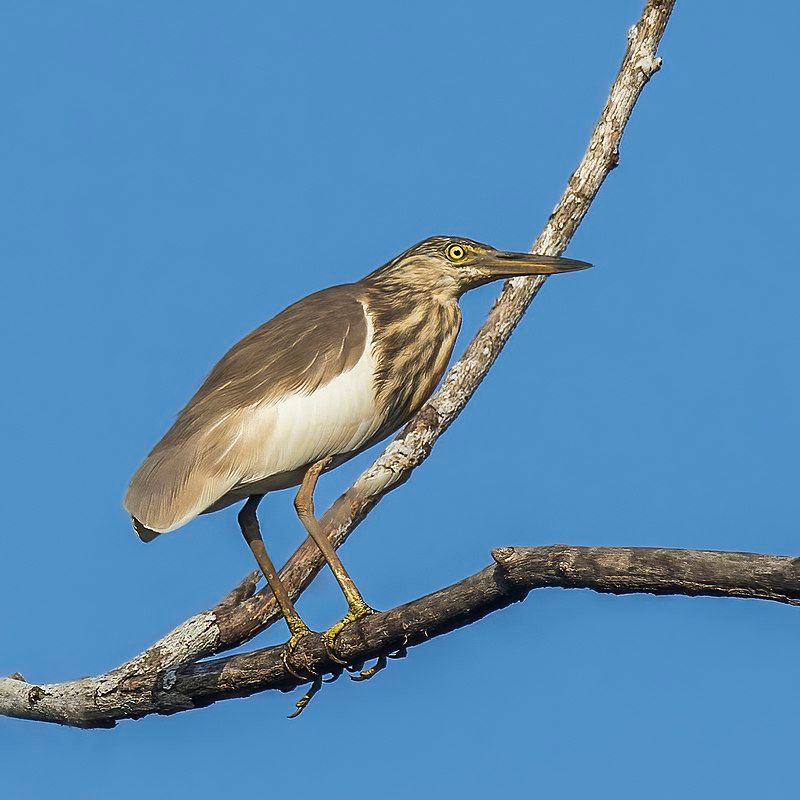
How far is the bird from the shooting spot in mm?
5941

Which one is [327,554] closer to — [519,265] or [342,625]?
[342,625]

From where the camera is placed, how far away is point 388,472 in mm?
7129

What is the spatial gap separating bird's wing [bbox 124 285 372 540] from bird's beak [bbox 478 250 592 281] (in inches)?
29.5

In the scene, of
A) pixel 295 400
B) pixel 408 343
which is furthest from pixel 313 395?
pixel 408 343

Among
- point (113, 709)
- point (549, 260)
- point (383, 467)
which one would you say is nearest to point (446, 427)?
point (383, 467)

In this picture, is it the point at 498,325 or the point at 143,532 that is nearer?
the point at 143,532

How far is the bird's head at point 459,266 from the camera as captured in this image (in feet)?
Result: 22.0

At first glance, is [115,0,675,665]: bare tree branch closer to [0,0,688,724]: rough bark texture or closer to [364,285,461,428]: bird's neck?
[0,0,688,724]: rough bark texture

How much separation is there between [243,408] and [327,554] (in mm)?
812

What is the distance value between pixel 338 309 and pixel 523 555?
225 centimetres

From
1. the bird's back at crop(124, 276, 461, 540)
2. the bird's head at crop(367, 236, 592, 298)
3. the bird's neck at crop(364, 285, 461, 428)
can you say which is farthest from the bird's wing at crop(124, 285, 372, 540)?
the bird's head at crop(367, 236, 592, 298)

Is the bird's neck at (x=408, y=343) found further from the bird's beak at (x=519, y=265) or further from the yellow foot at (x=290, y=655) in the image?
the yellow foot at (x=290, y=655)

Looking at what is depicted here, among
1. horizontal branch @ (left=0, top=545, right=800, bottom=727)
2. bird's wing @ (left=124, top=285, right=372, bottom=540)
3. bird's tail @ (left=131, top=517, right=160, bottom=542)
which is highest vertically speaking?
bird's wing @ (left=124, top=285, right=372, bottom=540)

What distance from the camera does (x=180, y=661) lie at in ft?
20.0
